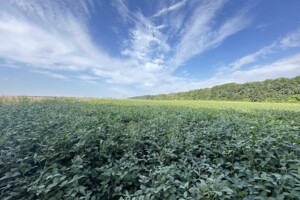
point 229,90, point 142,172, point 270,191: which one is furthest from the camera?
point 229,90

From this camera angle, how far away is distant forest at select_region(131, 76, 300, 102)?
3116cm

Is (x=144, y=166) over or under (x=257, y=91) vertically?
under

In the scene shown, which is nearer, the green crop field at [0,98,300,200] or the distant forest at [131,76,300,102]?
the green crop field at [0,98,300,200]

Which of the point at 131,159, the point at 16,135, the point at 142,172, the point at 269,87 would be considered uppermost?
the point at 269,87

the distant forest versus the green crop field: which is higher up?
the distant forest

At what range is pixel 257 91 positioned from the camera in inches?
1353

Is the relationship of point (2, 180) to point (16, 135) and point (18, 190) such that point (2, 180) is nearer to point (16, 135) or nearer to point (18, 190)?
point (18, 190)

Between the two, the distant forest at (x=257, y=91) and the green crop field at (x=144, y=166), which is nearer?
the green crop field at (x=144, y=166)

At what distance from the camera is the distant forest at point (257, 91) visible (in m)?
31.2

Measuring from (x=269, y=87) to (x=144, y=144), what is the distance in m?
37.2

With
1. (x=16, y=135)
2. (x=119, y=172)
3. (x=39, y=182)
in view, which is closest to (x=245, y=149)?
(x=119, y=172)

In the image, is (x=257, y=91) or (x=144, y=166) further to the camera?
(x=257, y=91)

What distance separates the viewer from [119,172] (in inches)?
73.5

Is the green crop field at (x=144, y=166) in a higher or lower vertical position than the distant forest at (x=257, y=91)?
lower
